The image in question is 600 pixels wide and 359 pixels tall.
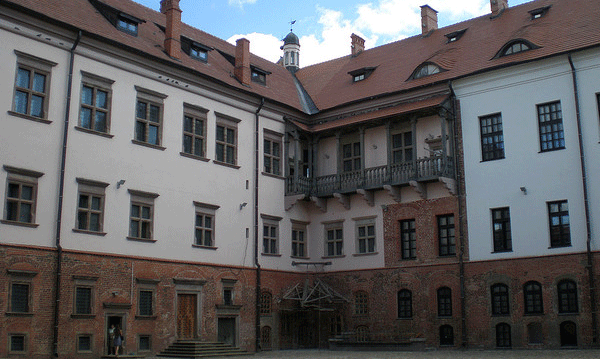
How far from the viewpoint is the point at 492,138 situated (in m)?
30.9

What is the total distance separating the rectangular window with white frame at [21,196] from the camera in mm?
23656

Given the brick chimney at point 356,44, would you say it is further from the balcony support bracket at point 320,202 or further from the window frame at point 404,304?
the window frame at point 404,304

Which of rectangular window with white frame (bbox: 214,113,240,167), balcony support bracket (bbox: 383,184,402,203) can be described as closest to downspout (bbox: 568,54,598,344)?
balcony support bracket (bbox: 383,184,402,203)

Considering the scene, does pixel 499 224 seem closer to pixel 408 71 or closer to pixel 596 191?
pixel 596 191

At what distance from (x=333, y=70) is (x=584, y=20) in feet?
49.4

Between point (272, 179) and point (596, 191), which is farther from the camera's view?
point (272, 179)

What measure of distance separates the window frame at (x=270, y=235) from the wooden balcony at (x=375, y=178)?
1.78 m

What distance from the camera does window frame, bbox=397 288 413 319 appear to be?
105 feet

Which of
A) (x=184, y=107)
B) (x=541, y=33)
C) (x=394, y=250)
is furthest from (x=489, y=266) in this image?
(x=184, y=107)

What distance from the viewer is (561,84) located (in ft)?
96.1

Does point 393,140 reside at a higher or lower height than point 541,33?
lower

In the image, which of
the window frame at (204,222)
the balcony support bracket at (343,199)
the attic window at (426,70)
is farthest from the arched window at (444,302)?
the attic window at (426,70)

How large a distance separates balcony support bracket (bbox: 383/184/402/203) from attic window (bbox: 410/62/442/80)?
18.9 feet

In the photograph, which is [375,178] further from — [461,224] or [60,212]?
[60,212]
